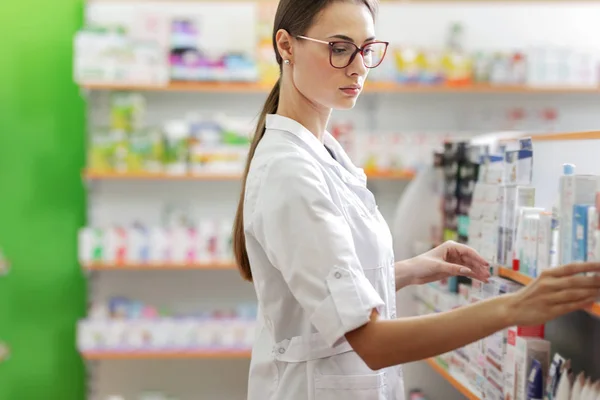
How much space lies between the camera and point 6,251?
199 inches

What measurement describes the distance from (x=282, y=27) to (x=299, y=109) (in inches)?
7.5

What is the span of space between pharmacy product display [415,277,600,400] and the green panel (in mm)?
3009

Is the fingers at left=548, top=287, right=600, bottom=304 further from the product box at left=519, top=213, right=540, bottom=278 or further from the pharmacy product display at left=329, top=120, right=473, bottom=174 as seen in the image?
the pharmacy product display at left=329, top=120, right=473, bottom=174

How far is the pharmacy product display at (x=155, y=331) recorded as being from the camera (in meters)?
4.72

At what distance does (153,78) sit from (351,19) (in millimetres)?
3145

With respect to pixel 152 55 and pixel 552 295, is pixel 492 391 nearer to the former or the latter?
pixel 552 295

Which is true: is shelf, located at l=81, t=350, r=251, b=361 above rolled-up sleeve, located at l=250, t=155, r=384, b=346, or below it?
below

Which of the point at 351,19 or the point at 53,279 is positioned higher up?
the point at 351,19

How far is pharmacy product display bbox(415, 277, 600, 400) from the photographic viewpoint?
2006 mm


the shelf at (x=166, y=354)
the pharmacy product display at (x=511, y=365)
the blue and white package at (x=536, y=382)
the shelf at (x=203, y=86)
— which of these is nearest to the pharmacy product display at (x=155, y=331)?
the shelf at (x=166, y=354)

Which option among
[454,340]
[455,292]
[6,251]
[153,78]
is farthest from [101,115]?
[454,340]

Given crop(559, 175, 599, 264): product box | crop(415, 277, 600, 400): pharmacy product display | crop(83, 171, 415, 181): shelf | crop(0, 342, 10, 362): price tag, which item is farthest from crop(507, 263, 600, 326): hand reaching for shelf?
crop(0, 342, 10, 362): price tag

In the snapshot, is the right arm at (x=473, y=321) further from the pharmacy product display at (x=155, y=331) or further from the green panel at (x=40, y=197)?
the green panel at (x=40, y=197)

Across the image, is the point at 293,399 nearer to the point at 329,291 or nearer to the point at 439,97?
the point at 329,291
